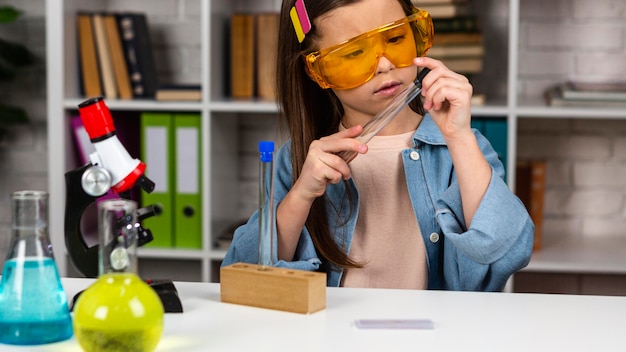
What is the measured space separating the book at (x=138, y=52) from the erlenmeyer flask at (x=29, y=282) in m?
1.81

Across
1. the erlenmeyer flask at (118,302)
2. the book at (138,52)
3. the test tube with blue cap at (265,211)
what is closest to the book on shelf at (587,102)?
the book at (138,52)

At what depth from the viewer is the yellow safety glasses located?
143 centimetres

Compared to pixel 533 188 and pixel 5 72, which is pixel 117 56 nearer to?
pixel 5 72

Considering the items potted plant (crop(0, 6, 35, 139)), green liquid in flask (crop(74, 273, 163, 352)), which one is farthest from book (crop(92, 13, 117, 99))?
green liquid in flask (crop(74, 273, 163, 352))

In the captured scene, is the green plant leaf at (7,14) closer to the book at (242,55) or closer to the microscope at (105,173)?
the book at (242,55)

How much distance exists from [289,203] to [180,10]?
1679 millimetres

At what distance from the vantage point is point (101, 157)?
3.88 ft

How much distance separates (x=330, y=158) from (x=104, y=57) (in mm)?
1556

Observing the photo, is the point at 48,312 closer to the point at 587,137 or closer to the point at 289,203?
the point at 289,203

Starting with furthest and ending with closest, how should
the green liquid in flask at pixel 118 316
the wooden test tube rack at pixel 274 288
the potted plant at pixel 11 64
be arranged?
the potted plant at pixel 11 64
the wooden test tube rack at pixel 274 288
the green liquid in flask at pixel 118 316

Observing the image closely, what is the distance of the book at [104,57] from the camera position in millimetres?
2768

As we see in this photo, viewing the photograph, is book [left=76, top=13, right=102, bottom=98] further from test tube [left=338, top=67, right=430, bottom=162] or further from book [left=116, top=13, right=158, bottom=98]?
test tube [left=338, top=67, right=430, bottom=162]

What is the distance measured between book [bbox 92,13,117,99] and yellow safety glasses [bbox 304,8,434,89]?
142 cm

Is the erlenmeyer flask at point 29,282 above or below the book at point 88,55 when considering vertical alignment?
below
